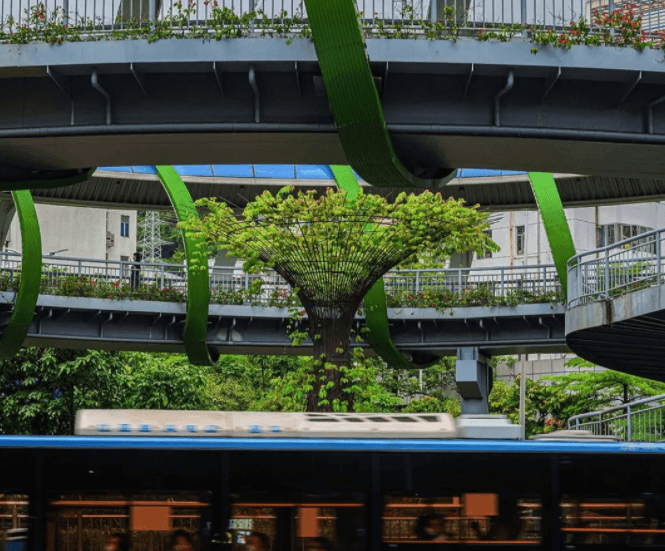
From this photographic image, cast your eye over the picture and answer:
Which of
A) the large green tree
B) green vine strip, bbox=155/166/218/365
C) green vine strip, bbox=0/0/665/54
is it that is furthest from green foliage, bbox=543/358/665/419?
green vine strip, bbox=0/0/665/54

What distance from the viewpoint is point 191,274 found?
34.5 metres

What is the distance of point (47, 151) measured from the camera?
19.7 meters

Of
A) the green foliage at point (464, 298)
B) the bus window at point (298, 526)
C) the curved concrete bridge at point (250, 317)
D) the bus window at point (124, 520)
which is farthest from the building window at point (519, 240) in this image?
the bus window at point (124, 520)

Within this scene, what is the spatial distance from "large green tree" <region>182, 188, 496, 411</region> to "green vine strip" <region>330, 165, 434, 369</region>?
23.9ft

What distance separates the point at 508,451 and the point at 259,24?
820cm

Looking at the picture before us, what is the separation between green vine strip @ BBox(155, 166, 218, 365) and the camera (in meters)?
33.9

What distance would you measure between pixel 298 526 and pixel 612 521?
142 inches

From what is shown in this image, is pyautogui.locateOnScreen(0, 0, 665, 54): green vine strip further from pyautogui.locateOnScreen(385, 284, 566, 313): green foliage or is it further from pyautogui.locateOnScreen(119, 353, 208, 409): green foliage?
pyautogui.locateOnScreen(119, 353, 208, 409): green foliage

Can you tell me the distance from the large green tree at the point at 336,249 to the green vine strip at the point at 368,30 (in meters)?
7.82

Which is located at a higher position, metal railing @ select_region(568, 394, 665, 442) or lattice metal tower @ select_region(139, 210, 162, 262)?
lattice metal tower @ select_region(139, 210, 162, 262)

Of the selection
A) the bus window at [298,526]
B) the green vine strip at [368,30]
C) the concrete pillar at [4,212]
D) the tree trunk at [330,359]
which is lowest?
the bus window at [298,526]

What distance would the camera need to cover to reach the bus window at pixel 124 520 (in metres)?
12.8

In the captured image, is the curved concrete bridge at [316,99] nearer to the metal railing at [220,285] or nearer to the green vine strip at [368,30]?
the green vine strip at [368,30]

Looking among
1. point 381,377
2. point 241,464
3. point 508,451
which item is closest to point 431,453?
point 508,451
